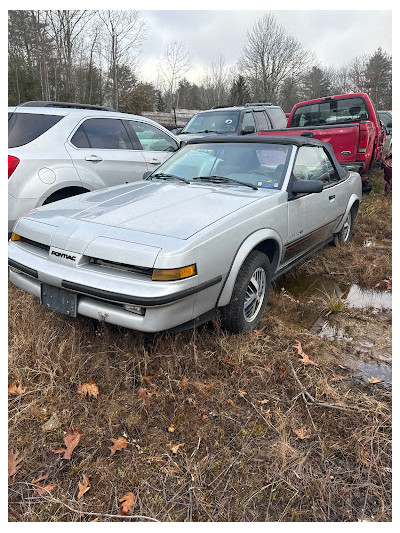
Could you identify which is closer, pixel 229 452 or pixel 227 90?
pixel 229 452

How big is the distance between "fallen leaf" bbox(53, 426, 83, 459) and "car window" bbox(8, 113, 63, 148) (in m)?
3.30

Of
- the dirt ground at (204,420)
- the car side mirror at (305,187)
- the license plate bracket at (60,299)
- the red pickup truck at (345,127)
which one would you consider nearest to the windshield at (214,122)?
the red pickup truck at (345,127)

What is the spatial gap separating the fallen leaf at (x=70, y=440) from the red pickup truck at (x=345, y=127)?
5568 mm

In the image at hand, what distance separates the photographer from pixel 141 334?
2.90 metres

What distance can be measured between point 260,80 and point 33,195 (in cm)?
3445

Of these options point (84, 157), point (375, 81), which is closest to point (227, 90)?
point (375, 81)

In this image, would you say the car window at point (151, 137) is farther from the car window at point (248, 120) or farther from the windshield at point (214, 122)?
the car window at point (248, 120)

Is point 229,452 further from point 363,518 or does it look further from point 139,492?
point 363,518

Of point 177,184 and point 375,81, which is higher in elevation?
point 375,81

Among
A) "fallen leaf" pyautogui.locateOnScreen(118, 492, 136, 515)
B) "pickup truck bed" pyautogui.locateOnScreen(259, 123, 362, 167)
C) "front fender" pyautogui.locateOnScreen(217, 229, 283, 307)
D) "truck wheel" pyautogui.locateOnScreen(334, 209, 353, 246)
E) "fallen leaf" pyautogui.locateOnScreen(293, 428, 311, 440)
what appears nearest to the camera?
"fallen leaf" pyautogui.locateOnScreen(118, 492, 136, 515)

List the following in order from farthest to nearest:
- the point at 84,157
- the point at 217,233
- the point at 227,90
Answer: the point at 227,90
the point at 84,157
the point at 217,233

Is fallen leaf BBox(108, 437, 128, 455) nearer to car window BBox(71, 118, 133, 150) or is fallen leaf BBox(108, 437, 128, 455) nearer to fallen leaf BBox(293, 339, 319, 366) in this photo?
fallen leaf BBox(293, 339, 319, 366)

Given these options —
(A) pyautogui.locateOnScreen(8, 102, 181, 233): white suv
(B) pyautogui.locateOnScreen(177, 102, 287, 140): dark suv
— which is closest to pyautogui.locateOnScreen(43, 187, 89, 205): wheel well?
(A) pyautogui.locateOnScreen(8, 102, 181, 233): white suv

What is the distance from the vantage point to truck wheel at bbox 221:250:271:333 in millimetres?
2764
